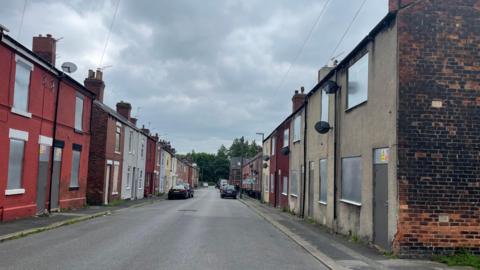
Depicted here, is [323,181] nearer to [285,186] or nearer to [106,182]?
[285,186]

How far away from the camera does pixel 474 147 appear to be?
35.6 ft

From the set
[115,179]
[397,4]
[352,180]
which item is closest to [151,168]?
[115,179]

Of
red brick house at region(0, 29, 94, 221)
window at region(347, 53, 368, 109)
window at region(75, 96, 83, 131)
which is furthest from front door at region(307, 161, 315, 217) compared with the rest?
window at region(75, 96, 83, 131)

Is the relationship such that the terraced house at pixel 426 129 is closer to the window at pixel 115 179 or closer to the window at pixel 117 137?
the window at pixel 115 179

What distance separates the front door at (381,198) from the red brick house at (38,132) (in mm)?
11336

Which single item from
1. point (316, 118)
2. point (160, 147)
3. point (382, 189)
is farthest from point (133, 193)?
point (382, 189)

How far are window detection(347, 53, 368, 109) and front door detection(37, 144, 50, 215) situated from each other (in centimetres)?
1176

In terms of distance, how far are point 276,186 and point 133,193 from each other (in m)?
11.9

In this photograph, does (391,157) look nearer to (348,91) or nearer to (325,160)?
(348,91)

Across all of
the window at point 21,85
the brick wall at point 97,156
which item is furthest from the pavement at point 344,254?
the brick wall at point 97,156

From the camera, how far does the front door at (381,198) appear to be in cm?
1126

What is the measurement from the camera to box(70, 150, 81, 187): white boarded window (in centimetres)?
2294

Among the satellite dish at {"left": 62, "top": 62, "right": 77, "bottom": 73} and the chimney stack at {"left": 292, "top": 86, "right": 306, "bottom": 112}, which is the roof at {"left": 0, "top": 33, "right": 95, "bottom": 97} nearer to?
the satellite dish at {"left": 62, "top": 62, "right": 77, "bottom": 73}

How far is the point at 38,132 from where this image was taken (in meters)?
18.1
